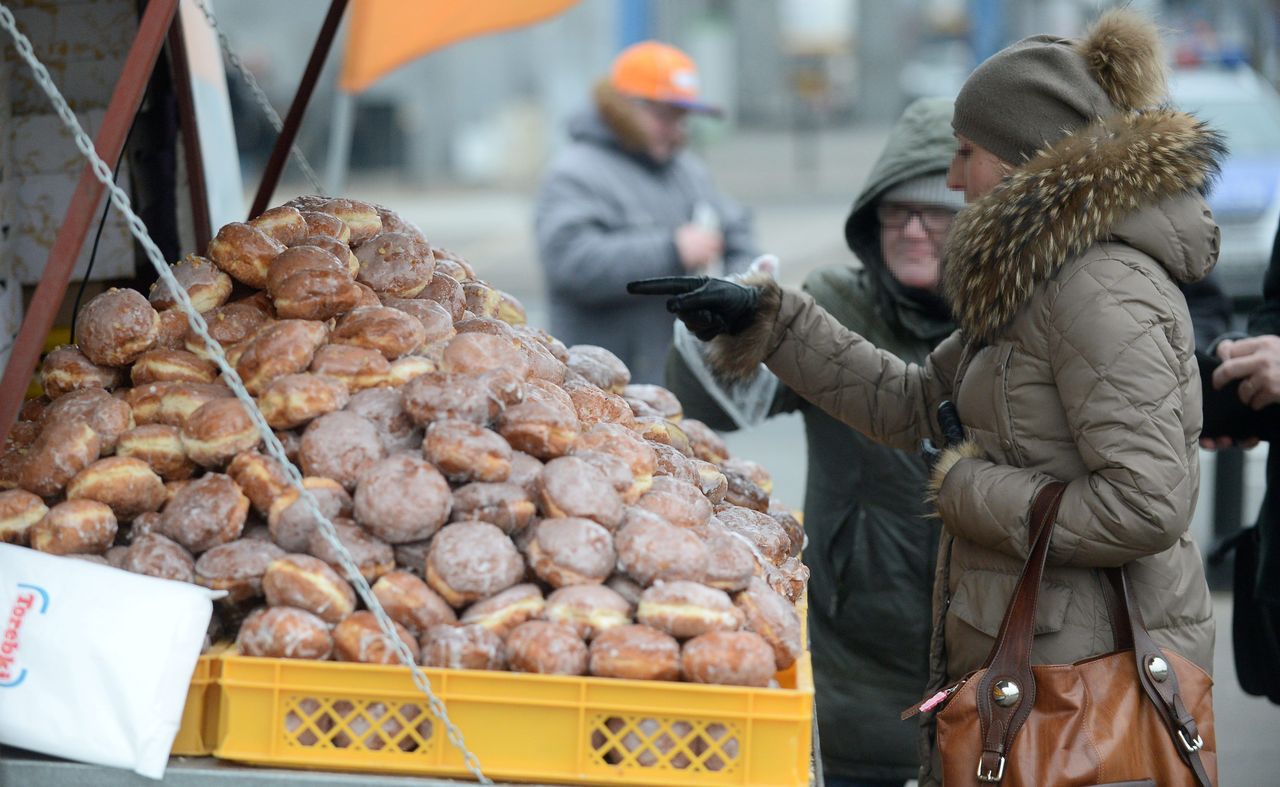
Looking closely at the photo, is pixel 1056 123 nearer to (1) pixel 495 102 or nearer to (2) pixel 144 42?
(2) pixel 144 42

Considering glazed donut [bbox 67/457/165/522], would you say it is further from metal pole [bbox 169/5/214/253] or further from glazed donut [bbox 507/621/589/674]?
metal pole [bbox 169/5/214/253]

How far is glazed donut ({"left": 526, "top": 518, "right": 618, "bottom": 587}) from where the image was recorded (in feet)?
7.07

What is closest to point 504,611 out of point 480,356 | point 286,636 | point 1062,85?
point 286,636

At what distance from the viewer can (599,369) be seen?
3.04 metres

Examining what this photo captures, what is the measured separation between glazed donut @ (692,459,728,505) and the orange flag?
12.4ft

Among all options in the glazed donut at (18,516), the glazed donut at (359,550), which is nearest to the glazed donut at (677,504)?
the glazed donut at (359,550)

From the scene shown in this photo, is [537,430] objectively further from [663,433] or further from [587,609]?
[663,433]

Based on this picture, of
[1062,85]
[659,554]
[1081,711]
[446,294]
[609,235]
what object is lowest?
[609,235]

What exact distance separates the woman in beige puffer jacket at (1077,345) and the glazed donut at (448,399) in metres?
0.89

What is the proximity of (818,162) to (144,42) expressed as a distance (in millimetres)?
20860

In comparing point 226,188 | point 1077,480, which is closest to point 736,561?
point 1077,480

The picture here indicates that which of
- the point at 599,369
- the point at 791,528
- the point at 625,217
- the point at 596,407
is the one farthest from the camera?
the point at 625,217

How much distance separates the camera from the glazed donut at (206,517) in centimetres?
219

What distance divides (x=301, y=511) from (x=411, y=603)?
9.8 inches
